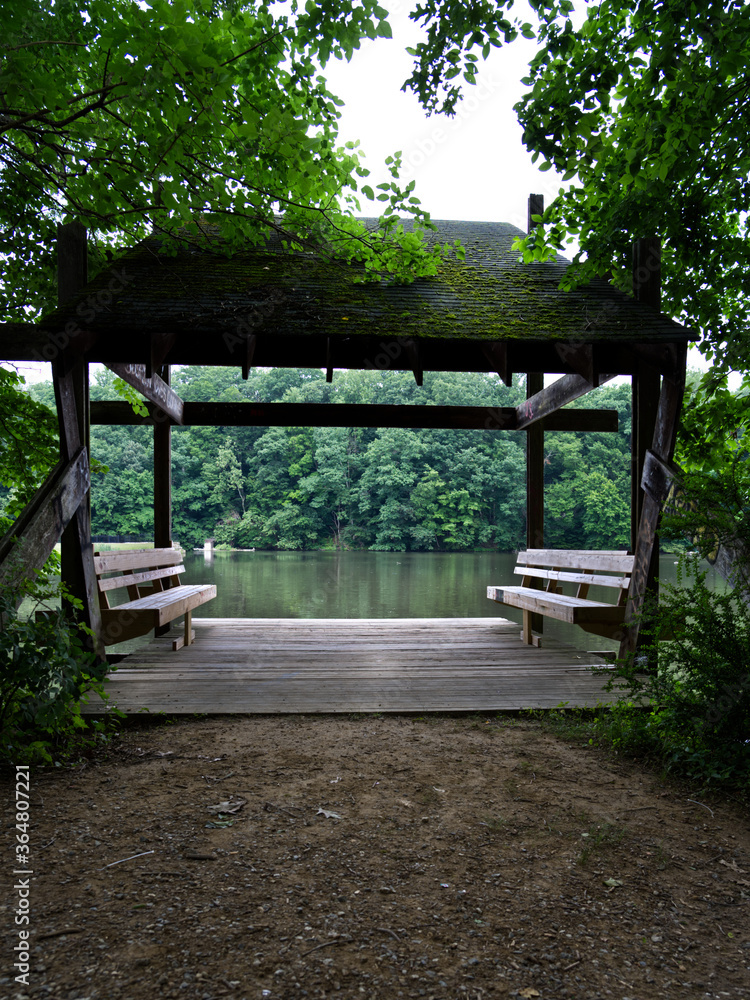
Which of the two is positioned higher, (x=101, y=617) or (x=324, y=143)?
(x=324, y=143)

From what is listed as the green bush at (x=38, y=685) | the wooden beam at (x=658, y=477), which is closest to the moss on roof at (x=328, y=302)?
the wooden beam at (x=658, y=477)

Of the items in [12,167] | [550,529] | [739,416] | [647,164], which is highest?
[12,167]

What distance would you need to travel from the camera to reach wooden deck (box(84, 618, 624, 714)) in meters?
4.32

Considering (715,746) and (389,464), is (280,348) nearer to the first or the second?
(715,746)

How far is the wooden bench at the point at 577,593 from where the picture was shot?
16.1ft

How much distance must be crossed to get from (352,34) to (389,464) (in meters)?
40.2

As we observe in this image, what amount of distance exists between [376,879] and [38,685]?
6.22 ft

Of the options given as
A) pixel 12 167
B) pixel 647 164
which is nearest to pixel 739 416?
pixel 647 164

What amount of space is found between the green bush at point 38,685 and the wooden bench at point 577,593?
3.50 meters

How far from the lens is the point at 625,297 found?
19.7ft

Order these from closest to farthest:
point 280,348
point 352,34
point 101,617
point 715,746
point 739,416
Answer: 1. point 715,746
2. point 352,34
3. point 101,617
4. point 280,348
5. point 739,416

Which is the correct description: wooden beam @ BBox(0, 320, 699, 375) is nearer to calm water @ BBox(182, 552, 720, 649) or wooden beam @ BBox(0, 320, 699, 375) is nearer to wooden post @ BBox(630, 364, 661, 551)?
wooden post @ BBox(630, 364, 661, 551)

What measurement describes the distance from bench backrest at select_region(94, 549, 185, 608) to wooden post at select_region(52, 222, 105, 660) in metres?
0.19

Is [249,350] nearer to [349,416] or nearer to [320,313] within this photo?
[320,313]
